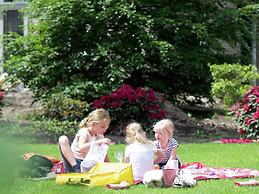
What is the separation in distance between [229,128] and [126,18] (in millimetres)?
3774

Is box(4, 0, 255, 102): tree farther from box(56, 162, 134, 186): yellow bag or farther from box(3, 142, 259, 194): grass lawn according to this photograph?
box(56, 162, 134, 186): yellow bag

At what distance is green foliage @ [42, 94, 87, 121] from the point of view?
14984 millimetres

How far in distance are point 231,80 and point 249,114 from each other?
213 inches

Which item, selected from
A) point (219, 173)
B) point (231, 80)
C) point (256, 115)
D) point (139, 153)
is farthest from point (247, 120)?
point (139, 153)

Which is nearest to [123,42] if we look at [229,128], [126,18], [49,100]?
[126,18]

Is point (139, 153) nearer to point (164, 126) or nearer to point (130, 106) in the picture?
point (164, 126)

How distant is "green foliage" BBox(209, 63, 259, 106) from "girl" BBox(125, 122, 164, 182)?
10157mm

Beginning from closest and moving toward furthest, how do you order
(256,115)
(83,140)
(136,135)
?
1. (136,135)
2. (83,140)
3. (256,115)

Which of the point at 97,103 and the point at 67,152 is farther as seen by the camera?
the point at 97,103

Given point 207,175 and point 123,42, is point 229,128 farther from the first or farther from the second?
point 207,175

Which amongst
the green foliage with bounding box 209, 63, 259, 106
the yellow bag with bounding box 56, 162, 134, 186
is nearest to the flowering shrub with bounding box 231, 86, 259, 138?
the green foliage with bounding box 209, 63, 259, 106

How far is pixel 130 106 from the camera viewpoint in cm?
1457

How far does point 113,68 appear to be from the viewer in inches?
610

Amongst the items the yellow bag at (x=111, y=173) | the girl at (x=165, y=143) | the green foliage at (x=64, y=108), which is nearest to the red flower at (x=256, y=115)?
the green foliage at (x=64, y=108)
